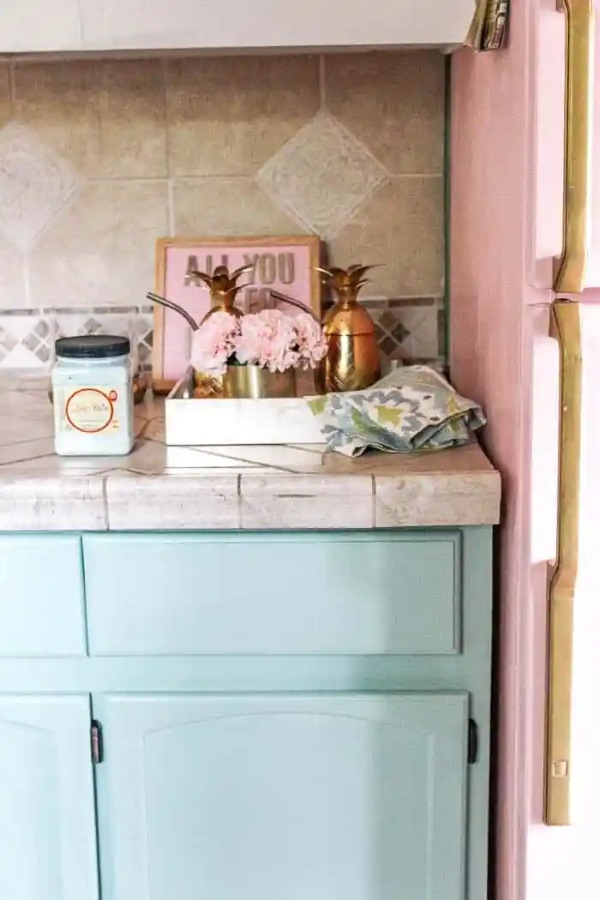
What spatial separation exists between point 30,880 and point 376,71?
1228 millimetres

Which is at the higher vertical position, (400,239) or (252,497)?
(400,239)

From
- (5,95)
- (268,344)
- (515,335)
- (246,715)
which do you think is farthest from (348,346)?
(5,95)

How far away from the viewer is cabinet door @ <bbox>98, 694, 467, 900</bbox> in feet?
4.38

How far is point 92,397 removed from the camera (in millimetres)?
1385

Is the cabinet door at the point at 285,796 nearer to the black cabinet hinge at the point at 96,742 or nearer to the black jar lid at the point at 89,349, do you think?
the black cabinet hinge at the point at 96,742

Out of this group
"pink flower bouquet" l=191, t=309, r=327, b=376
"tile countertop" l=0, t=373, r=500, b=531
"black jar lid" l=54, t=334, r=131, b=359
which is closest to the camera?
"tile countertop" l=0, t=373, r=500, b=531

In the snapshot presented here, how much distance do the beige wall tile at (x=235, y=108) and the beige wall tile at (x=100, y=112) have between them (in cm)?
3

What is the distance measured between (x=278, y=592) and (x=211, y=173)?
0.77m

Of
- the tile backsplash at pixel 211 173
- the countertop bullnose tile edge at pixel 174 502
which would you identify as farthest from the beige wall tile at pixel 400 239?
the countertop bullnose tile edge at pixel 174 502

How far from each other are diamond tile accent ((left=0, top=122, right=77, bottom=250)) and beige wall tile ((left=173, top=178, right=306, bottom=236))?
0.18 meters

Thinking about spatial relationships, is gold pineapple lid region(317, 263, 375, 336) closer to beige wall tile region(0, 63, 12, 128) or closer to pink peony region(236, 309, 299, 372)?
pink peony region(236, 309, 299, 372)

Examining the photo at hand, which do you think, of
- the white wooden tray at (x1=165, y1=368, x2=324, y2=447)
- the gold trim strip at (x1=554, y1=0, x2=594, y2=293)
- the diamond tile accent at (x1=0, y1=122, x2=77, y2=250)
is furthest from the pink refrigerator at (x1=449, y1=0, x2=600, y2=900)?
the diamond tile accent at (x1=0, y1=122, x2=77, y2=250)

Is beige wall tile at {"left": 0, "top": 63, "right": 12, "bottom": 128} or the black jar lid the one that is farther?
beige wall tile at {"left": 0, "top": 63, "right": 12, "bottom": 128}

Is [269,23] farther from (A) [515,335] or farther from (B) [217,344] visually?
(A) [515,335]
